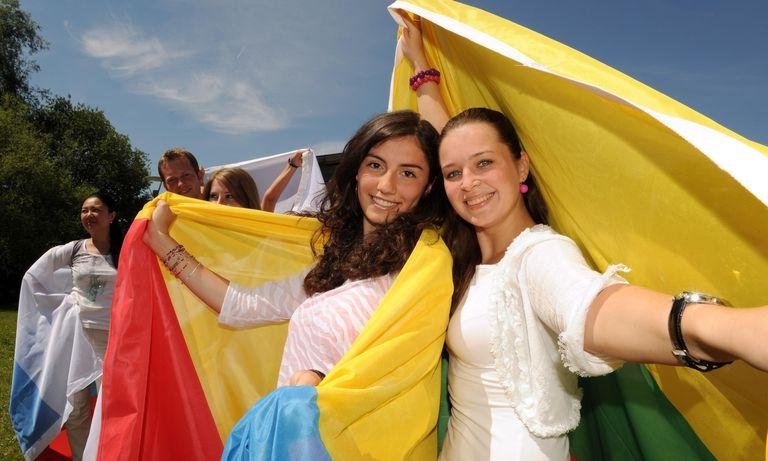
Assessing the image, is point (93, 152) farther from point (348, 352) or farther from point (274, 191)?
point (348, 352)

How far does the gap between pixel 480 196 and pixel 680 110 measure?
61 centimetres

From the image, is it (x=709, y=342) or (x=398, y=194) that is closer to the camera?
(x=709, y=342)

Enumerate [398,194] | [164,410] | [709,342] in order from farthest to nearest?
[164,410] → [398,194] → [709,342]

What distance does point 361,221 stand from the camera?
2248 millimetres

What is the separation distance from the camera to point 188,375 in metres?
2.42

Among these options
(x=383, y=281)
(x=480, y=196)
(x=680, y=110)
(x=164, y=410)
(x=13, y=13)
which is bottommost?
(x=164, y=410)

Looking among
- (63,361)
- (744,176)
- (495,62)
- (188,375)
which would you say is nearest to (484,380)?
(744,176)

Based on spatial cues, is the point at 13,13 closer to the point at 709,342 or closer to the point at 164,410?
the point at 164,410

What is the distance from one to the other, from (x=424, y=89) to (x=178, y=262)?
1315 mm

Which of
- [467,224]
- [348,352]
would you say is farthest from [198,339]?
[467,224]

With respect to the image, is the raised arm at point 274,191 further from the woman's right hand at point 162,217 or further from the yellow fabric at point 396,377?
the yellow fabric at point 396,377

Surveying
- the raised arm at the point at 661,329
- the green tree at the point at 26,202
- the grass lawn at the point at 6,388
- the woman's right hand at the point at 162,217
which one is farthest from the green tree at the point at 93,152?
the raised arm at the point at 661,329

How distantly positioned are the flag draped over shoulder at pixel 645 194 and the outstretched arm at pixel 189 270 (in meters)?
1.41

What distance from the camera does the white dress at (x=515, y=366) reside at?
1.37 meters
